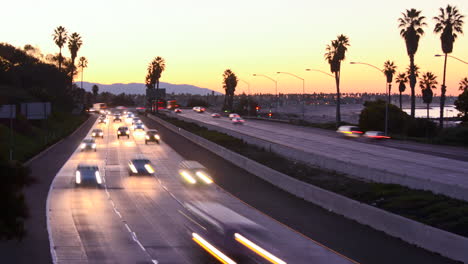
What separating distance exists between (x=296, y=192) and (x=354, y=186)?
3.19m

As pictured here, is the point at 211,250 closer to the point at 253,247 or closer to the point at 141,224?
the point at 253,247

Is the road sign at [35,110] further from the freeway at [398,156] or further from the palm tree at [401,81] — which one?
the palm tree at [401,81]

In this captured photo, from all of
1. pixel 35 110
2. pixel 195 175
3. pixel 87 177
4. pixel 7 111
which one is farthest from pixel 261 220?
pixel 35 110

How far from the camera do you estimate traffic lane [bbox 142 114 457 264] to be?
1844cm

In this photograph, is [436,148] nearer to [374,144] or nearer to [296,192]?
[374,144]

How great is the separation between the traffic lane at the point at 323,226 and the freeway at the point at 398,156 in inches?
207

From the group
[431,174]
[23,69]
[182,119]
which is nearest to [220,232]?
[431,174]

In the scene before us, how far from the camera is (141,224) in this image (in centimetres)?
2298

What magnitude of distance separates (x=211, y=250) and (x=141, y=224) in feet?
19.4

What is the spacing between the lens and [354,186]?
3027 cm

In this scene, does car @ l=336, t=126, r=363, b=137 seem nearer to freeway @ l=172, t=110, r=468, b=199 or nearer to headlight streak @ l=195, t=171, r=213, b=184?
freeway @ l=172, t=110, r=468, b=199

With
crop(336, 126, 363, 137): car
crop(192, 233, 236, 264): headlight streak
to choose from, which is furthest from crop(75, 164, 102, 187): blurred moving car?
crop(336, 126, 363, 137): car

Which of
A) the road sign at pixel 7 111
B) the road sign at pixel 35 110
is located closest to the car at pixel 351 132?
the road sign at pixel 35 110

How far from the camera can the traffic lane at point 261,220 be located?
58.6 ft
